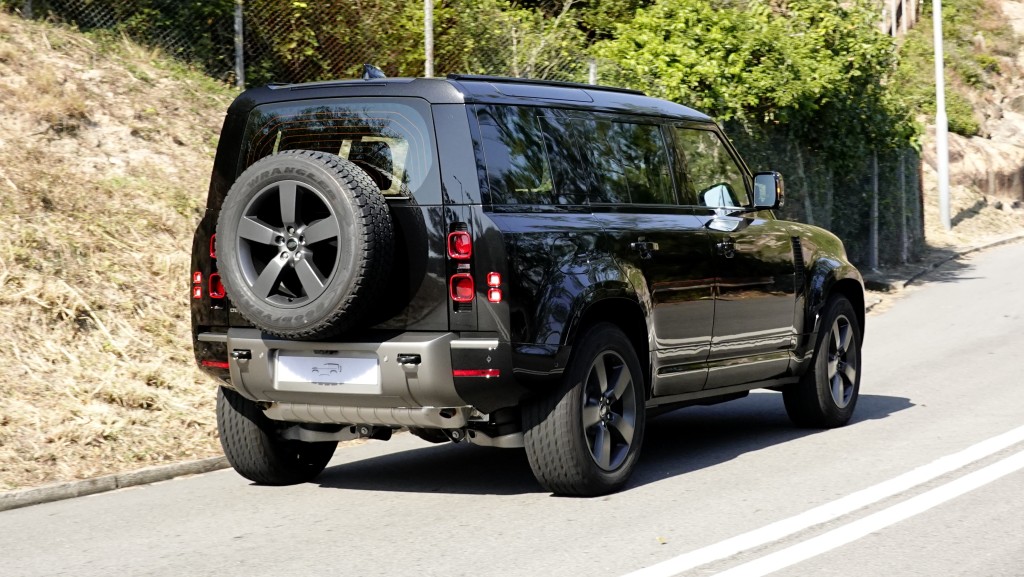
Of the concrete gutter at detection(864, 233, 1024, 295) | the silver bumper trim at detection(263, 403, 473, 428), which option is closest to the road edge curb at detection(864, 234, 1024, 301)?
the concrete gutter at detection(864, 233, 1024, 295)

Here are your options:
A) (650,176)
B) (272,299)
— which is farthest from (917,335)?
(272,299)

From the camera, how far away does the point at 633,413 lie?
7016 millimetres

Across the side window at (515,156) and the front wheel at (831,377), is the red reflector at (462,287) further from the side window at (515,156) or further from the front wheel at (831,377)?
the front wheel at (831,377)

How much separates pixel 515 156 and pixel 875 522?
2.40 metres

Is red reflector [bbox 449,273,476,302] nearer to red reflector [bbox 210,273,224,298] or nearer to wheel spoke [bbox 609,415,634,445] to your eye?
wheel spoke [bbox 609,415,634,445]

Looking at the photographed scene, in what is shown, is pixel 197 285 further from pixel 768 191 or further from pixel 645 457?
pixel 768 191

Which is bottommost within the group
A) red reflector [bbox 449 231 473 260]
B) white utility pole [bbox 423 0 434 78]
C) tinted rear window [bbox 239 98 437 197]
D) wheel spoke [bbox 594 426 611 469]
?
wheel spoke [bbox 594 426 611 469]

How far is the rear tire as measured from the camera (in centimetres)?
718

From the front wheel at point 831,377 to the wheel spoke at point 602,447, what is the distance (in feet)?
7.91

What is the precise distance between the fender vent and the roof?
64.6 inches

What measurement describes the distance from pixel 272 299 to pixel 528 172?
1384mm

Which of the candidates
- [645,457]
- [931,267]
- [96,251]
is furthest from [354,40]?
[931,267]

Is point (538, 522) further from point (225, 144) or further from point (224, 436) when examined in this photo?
point (225, 144)

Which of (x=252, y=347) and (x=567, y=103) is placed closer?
(x=252, y=347)
